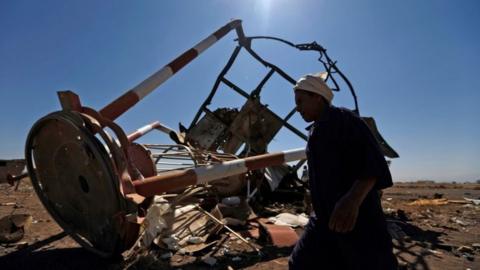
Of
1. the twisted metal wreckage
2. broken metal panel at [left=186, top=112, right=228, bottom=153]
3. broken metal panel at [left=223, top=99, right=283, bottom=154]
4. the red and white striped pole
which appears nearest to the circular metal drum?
the twisted metal wreckage

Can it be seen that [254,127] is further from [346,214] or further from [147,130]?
[346,214]

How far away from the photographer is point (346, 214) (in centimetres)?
191

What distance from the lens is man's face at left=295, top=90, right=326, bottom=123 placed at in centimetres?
234

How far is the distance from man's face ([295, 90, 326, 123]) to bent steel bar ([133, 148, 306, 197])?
6.36 ft

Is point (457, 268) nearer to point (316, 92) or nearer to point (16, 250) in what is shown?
point (316, 92)

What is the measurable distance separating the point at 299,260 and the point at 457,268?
2994mm

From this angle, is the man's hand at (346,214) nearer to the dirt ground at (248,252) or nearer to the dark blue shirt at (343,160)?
the dark blue shirt at (343,160)

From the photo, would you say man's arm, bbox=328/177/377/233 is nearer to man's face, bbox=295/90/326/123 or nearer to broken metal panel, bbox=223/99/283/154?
man's face, bbox=295/90/326/123

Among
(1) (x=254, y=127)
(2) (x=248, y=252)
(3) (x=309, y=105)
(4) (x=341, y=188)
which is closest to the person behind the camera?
(4) (x=341, y=188)

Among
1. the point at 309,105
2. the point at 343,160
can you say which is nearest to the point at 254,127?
the point at 309,105

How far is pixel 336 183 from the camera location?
2096 mm

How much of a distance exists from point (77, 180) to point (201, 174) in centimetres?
144

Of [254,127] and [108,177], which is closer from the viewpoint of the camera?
[108,177]

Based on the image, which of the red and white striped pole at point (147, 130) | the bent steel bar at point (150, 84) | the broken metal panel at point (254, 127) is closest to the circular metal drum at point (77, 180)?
the bent steel bar at point (150, 84)
